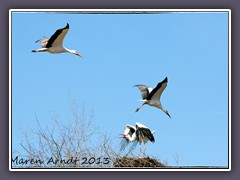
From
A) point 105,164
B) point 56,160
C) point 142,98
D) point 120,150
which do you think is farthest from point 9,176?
point 142,98

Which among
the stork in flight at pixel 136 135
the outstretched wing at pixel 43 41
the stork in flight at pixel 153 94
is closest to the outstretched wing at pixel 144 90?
the stork in flight at pixel 153 94

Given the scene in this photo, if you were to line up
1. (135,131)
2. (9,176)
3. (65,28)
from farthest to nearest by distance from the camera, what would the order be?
(135,131)
(65,28)
(9,176)

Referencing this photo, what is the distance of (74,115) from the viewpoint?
783 centimetres

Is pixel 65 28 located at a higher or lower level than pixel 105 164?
higher

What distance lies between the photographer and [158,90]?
805 cm

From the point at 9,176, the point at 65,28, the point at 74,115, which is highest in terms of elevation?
the point at 65,28

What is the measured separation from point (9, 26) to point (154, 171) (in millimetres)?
2434

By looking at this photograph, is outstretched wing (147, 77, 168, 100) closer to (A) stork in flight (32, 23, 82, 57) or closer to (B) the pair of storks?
(B) the pair of storks

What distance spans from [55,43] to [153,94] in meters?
1.46

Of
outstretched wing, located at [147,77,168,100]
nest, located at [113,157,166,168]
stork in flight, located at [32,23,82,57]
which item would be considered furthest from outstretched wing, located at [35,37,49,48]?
nest, located at [113,157,166,168]

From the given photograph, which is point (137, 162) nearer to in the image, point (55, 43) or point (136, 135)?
point (136, 135)

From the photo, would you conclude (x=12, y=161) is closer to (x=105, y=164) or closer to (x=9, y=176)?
(x=9, y=176)

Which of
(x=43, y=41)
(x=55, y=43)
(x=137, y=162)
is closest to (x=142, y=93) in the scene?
(x=137, y=162)

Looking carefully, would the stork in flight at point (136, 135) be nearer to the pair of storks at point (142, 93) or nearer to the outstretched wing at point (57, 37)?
the pair of storks at point (142, 93)
